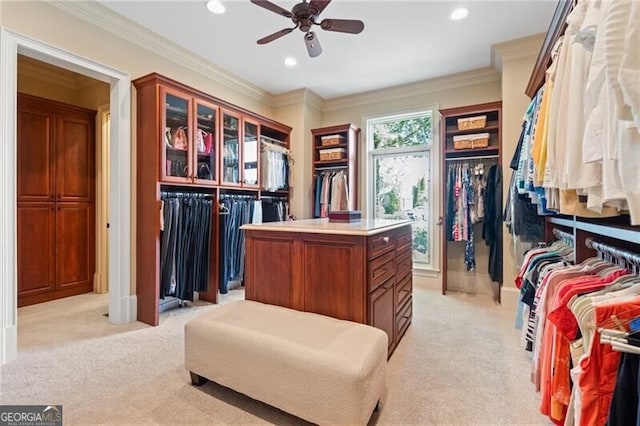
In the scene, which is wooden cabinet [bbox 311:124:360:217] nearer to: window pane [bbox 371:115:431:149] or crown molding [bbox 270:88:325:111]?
window pane [bbox 371:115:431:149]

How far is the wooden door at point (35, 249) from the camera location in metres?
3.32

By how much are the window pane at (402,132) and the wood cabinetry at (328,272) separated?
258 cm

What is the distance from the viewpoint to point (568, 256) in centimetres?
215

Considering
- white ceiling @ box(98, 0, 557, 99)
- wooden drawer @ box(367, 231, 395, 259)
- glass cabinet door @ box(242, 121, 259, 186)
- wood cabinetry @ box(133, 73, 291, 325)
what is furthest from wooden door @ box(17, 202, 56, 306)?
wooden drawer @ box(367, 231, 395, 259)

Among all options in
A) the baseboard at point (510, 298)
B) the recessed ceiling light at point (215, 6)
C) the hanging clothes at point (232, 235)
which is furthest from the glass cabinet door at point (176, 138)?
the baseboard at point (510, 298)

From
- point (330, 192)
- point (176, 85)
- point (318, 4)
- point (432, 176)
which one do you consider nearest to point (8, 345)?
point (176, 85)

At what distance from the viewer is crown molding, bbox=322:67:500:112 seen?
400 cm

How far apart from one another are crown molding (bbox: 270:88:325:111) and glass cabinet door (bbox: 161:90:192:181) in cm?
207

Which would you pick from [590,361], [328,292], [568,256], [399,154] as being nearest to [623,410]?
[590,361]

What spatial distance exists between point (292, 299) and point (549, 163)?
5.54 ft

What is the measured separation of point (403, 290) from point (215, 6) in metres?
3.08

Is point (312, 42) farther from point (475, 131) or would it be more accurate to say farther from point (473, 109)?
point (475, 131)

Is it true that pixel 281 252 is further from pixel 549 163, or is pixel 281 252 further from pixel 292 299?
pixel 549 163

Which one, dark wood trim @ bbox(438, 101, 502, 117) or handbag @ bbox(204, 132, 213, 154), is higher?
dark wood trim @ bbox(438, 101, 502, 117)
